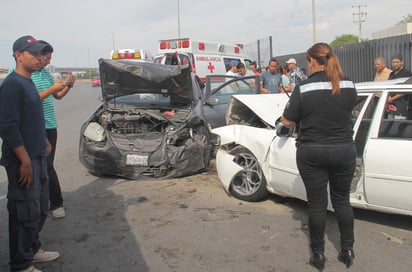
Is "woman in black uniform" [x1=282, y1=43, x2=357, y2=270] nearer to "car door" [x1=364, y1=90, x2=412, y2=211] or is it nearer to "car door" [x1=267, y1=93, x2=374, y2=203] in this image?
"car door" [x1=364, y1=90, x2=412, y2=211]

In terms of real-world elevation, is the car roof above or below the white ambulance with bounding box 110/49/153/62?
below

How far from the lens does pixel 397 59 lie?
274 inches

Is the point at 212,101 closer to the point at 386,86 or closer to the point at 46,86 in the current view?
the point at 46,86

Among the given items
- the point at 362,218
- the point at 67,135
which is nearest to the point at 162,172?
the point at 362,218

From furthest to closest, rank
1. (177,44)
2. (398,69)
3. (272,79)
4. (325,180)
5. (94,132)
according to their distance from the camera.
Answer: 1. (177,44)
2. (272,79)
3. (398,69)
4. (94,132)
5. (325,180)

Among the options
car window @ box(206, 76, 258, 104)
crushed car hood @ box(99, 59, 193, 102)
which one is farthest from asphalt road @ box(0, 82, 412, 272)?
car window @ box(206, 76, 258, 104)

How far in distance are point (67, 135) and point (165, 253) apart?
7.63m

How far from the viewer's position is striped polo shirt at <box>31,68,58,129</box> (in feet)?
13.9

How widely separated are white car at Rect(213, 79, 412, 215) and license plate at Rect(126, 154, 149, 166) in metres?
1.16

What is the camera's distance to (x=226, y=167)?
5039mm

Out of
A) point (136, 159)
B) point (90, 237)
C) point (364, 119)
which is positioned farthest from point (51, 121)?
point (364, 119)

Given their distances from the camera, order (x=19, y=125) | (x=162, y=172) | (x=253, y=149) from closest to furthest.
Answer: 1. (x=19, y=125)
2. (x=253, y=149)
3. (x=162, y=172)

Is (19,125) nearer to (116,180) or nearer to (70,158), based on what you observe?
(116,180)

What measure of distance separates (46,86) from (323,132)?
2836 mm
